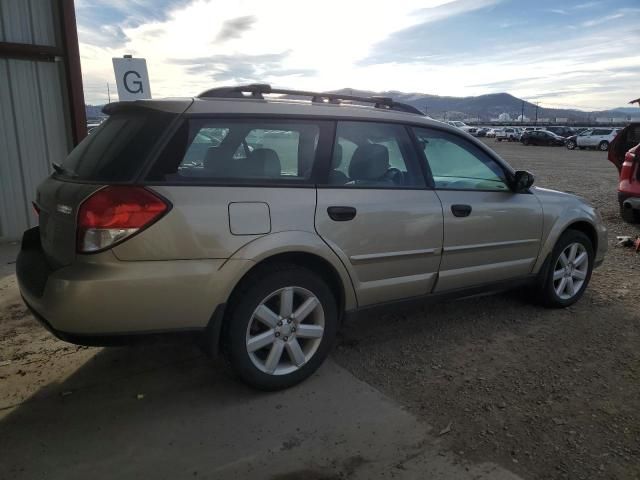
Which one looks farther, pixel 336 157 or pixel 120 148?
pixel 336 157

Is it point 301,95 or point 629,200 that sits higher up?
point 301,95

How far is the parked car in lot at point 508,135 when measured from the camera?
51281 millimetres

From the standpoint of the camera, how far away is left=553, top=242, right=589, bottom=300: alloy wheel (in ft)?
14.9

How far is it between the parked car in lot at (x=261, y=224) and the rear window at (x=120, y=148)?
1 centimetres

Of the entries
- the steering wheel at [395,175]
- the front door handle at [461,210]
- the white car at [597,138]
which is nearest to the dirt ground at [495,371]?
the front door handle at [461,210]

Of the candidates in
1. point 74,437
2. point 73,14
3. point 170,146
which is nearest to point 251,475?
point 74,437

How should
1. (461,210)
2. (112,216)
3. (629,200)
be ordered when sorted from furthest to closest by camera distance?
(629,200) → (461,210) → (112,216)

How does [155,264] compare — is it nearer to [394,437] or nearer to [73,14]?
[394,437]

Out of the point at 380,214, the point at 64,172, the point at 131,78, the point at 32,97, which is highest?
the point at 131,78

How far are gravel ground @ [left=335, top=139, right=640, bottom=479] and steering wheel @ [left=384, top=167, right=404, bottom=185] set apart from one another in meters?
1.20

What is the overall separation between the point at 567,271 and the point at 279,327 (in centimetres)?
288

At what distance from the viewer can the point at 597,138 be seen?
117ft

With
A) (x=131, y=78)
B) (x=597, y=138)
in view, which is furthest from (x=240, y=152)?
(x=597, y=138)

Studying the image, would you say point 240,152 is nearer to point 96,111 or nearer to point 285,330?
point 285,330
